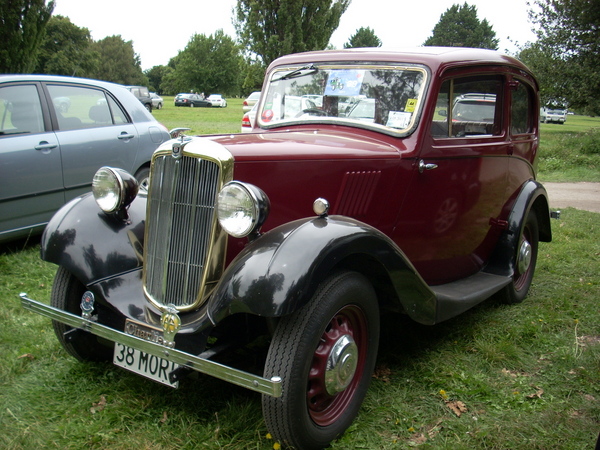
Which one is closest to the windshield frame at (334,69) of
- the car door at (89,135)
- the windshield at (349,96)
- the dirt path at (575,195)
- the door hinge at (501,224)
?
the windshield at (349,96)

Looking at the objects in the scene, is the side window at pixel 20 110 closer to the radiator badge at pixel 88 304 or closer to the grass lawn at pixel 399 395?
the grass lawn at pixel 399 395

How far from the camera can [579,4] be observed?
46.2 feet

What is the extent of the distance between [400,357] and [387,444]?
2.97 feet

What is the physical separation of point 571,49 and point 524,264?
44.1 ft

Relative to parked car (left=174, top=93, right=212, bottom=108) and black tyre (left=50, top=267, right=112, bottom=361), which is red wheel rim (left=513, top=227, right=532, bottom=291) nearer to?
black tyre (left=50, top=267, right=112, bottom=361)

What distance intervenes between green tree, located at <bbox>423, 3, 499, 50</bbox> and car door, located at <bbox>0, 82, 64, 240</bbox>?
212 feet

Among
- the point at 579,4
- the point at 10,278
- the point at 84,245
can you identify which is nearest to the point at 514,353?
the point at 84,245

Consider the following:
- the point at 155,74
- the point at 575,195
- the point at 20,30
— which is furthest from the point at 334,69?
the point at 155,74

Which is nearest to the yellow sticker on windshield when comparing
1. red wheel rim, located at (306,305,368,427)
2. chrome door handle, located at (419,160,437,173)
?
chrome door handle, located at (419,160,437,173)

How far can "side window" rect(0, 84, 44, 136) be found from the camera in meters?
4.85

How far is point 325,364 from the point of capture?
2.39 m

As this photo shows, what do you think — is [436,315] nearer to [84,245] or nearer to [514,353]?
[514,353]

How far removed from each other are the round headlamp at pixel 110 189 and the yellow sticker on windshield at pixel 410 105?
66.5 inches

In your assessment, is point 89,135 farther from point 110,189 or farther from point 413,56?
point 413,56
